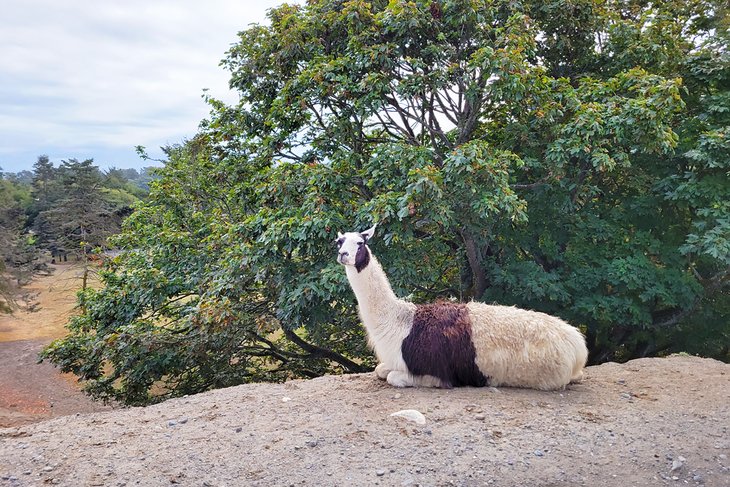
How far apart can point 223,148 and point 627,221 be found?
30.0ft

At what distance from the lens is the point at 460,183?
8.09 metres

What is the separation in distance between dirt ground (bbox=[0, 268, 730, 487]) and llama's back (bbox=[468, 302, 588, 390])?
0.60ft

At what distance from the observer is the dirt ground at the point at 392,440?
4277 millimetres

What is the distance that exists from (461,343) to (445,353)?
0.22 m

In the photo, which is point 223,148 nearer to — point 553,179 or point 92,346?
point 92,346

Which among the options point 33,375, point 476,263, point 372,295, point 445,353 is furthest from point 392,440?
point 33,375

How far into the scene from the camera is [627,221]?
11062 millimetres

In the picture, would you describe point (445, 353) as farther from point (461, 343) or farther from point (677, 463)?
point (677, 463)

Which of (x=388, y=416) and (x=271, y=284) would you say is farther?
(x=271, y=284)

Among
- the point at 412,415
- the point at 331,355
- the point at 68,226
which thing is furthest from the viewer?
the point at 68,226

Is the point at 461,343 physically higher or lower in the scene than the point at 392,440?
higher

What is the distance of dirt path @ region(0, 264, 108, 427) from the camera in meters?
19.9

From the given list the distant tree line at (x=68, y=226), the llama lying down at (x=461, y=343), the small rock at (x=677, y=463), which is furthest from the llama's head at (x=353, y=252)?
the distant tree line at (x=68, y=226)

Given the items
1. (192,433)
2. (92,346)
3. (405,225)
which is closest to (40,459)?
(192,433)
